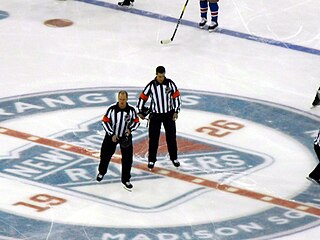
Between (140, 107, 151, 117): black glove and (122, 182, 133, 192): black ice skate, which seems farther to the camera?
(140, 107, 151, 117): black glove

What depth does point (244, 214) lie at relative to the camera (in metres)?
12.3

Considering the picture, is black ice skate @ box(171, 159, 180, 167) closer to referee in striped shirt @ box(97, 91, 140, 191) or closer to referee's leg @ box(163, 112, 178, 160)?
referee's leg @ box(163, 112, 178, 160)

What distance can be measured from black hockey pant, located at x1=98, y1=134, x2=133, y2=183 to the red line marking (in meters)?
0.65

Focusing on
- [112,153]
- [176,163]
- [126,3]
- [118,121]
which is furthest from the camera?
[126,3]

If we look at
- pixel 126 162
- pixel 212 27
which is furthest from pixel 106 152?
pixel 212 27

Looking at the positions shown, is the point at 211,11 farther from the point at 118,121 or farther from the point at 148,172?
the point at 118,121

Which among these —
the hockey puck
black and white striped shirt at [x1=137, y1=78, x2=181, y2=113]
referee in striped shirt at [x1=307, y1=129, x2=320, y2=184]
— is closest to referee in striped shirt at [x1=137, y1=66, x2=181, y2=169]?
black and white striped shirt at [x1=137, y1=78, x2=181, y2=113]

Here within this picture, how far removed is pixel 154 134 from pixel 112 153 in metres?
0.57

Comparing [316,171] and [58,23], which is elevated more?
[58,23]

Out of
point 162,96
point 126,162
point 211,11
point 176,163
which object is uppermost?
point 211,11

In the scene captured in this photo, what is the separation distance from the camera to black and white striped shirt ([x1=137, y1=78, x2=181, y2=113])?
42.5 ft

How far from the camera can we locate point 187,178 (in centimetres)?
1314

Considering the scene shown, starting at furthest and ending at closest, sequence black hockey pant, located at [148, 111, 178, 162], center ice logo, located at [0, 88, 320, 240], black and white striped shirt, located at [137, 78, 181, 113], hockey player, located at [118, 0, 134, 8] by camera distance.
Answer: hockey player, located at [118, 0, 134, 8], black hockey pant, located at [148, 111, 178, 162], black and white striped shirt, located at [137, 78, 181, 113], center ice logo, located at [0, 88, 320, 240]

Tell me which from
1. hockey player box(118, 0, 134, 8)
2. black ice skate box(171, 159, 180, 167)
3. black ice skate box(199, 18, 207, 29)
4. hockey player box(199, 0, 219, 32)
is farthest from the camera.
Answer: hockey player box(118, 0, 134, 8)
